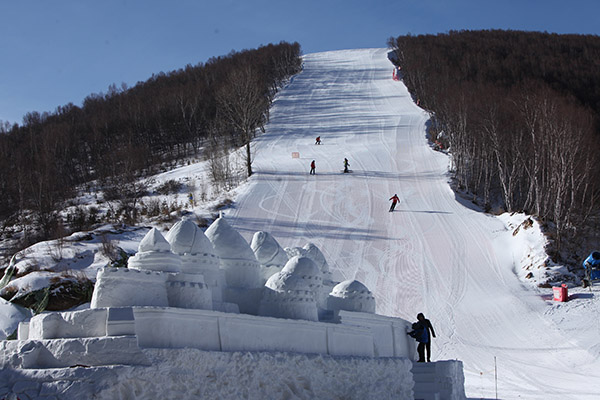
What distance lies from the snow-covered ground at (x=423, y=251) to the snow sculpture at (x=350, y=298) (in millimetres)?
4568

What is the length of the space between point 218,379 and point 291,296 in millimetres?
2428

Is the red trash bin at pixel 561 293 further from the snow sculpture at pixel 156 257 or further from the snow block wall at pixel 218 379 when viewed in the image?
the snow sculpture at pixel 156 257

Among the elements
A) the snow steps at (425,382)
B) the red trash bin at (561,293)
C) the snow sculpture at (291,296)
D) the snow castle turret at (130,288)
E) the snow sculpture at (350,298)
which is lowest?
the red trash bin at (561,293)

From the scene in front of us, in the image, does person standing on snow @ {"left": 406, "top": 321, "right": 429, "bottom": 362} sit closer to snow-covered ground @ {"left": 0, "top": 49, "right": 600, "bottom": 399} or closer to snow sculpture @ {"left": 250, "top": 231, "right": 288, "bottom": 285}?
snow-covered ground @ {"left": 0, "top": 49, "right": 600, "bottom": 399}

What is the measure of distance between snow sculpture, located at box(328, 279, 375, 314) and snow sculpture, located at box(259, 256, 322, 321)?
194cm

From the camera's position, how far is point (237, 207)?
31453 millimetres

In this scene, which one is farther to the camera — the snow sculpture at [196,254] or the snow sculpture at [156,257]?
the snow sculpture at [196,254]

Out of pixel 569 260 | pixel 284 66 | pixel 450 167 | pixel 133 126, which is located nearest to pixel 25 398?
pixel 569 260

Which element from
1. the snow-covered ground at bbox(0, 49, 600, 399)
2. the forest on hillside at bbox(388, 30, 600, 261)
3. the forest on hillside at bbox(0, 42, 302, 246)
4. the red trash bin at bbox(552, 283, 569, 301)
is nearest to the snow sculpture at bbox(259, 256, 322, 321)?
the snow-covered ground at bbox(0, 49, 600, 399)

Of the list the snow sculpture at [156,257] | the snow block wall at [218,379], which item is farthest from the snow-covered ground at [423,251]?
Result: the snow block wall at [218,379]

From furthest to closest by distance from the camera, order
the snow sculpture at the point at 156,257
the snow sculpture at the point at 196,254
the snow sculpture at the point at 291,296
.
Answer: the snow sculpture at the point at 291,296 → the snow sculpture at the point at 196,254 → the snow sculpture at the point at 156,257

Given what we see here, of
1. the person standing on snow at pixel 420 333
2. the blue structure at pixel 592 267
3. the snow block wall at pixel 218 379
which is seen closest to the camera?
the snow block wall at pixel 218 379

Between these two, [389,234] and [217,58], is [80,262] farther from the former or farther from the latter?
[217,58]

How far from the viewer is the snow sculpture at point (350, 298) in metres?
12.1
